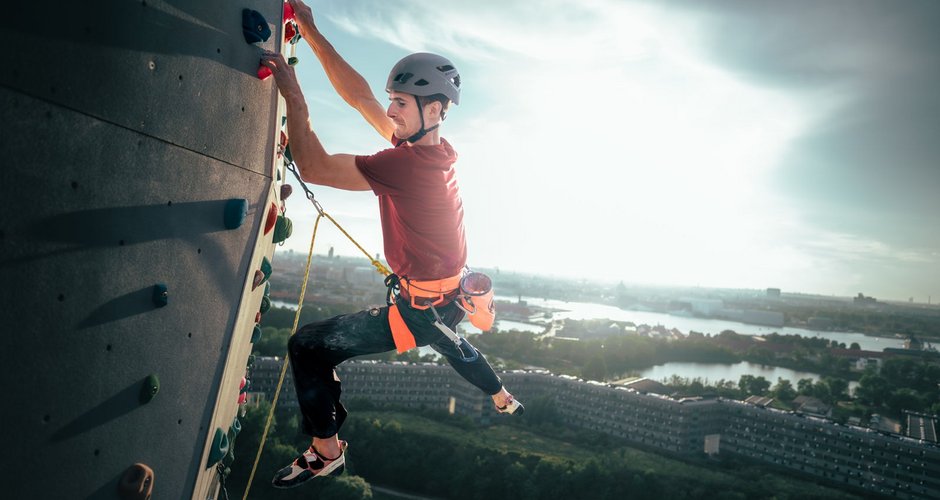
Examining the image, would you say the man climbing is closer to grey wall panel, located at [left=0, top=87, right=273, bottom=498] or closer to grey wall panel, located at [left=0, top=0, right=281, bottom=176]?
grey wall panel, located at [left=0, top=0, right=281, bottom=176]

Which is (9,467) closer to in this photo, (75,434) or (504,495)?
(75,434)

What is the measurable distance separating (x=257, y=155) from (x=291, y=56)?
0.73 metres

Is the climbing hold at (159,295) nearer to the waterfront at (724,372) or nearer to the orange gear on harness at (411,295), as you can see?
the orange gear on harness at (411,295)

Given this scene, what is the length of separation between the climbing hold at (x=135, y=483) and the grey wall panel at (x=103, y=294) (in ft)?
0.10

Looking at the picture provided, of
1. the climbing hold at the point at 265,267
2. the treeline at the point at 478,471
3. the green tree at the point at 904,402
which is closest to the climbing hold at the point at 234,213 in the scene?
the climbing hold at the point at 265,267

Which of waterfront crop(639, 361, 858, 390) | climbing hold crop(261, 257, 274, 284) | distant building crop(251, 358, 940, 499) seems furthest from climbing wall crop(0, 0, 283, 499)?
waterfront crop(639, 361, 858, 390)

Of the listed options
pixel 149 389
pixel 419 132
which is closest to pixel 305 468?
pixel 149 389

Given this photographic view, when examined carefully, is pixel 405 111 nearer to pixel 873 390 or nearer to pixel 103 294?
pixel 103 294

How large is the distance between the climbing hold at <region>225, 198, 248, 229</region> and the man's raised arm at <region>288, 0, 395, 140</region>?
1200 mm

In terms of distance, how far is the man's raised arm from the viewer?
330 cm

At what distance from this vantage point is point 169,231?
200cm

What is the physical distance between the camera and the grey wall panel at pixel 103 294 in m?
1.57

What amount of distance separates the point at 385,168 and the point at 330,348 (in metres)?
0.92

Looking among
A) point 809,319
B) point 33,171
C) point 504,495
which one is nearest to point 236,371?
point 33,171
